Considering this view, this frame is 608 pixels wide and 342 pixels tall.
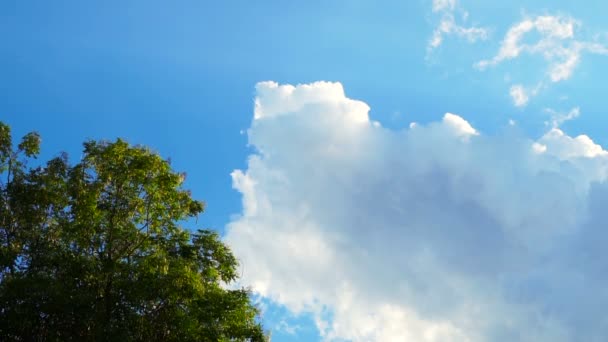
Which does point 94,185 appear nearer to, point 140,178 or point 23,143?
point 140,178

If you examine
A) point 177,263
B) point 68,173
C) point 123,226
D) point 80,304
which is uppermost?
point 68,173

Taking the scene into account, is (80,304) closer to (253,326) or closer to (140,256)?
(140,256)

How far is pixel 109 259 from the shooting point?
30.0m

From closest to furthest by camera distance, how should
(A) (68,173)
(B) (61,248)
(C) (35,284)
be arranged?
1. (C) (35,284)
2. (B) (61,248)
3. (A) (68,173)

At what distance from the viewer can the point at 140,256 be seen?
30.3m

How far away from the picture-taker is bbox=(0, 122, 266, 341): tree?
28.2m

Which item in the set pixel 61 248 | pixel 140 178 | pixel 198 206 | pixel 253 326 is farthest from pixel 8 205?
pixel 253 326

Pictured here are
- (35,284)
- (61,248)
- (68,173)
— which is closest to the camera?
(35,284)

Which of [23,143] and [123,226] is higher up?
[23,143]

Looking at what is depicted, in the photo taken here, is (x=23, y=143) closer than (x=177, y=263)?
No

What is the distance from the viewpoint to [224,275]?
31625 mm

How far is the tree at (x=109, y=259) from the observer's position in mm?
28234

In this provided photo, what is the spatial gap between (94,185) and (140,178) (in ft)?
7.08

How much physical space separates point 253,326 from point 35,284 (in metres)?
9.74
